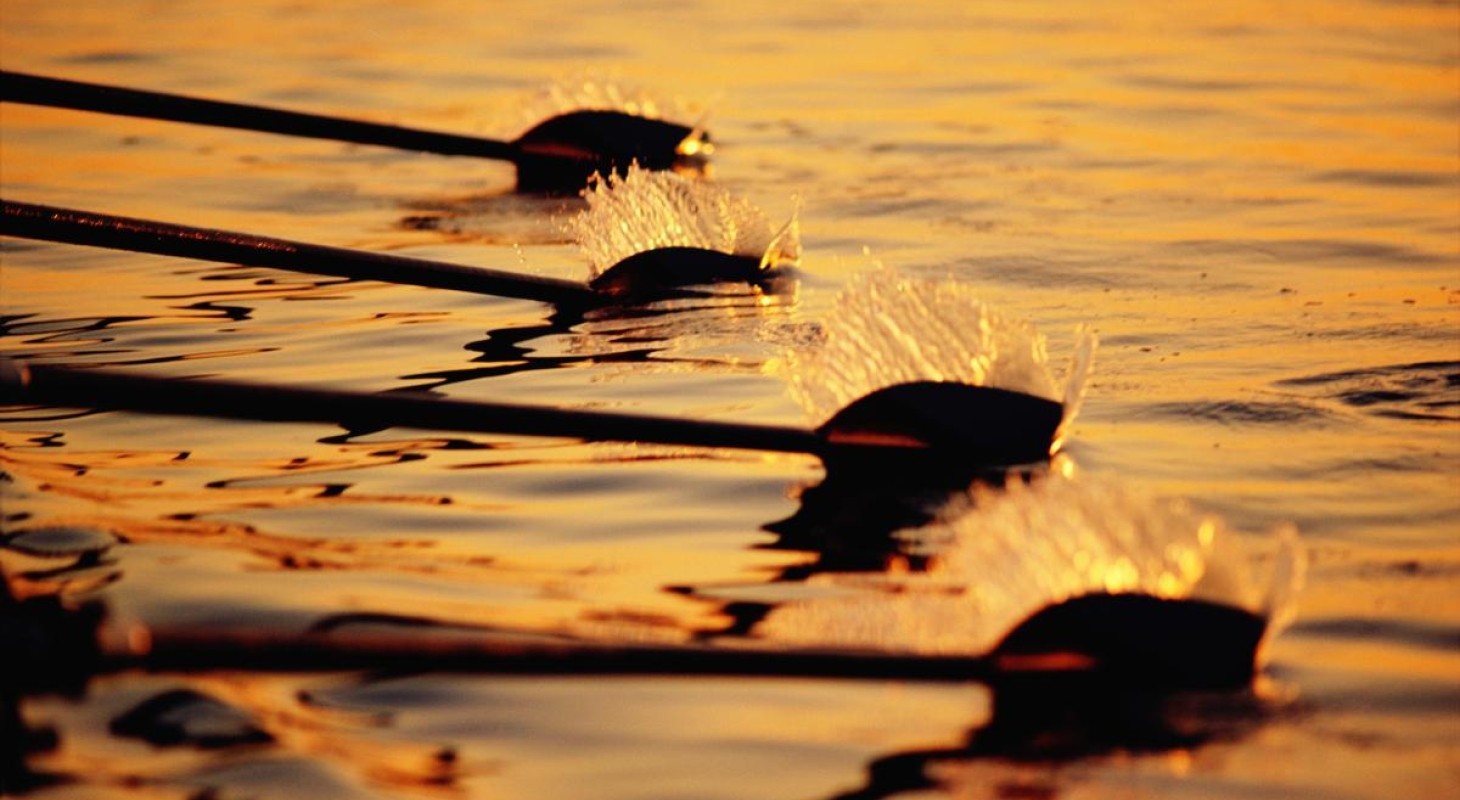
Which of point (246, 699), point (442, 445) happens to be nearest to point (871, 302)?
point (442, 445)

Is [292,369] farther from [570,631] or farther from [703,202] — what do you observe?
[570,631]

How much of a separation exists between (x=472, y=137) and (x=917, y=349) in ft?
11.6

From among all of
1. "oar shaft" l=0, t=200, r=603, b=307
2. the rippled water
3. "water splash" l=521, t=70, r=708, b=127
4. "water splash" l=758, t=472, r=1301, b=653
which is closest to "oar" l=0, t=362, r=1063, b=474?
the rippled water

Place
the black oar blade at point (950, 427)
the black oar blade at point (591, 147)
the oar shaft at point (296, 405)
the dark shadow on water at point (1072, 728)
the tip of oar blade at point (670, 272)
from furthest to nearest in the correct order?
the black oar blade at point (591, 147)
the tip of oar blade at point (670, 272)
the black oar blade at point (950, 427)
the oar shaft at point (296, 405)
the dark shadow on water at point (1072, 728)

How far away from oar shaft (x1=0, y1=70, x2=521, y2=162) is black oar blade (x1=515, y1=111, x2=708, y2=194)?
26 centimetres

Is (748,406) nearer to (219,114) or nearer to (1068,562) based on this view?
(1068,562)

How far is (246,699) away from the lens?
9.93ft

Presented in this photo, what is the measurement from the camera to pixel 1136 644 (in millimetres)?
3008

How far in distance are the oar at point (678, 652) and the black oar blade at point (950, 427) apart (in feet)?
3.53

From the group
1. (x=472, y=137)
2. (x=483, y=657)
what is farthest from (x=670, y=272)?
(x=483, y=657)

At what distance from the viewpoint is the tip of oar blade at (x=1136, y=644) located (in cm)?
298

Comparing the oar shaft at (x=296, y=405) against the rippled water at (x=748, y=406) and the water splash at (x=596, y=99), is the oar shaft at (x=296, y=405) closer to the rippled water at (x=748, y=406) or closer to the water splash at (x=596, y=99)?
the rippled water at (x=748, y=406)

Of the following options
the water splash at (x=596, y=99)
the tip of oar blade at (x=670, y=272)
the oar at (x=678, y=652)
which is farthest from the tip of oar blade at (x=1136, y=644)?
the water splash at (x=596, y=99)

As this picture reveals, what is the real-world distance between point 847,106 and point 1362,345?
4.28 meters
